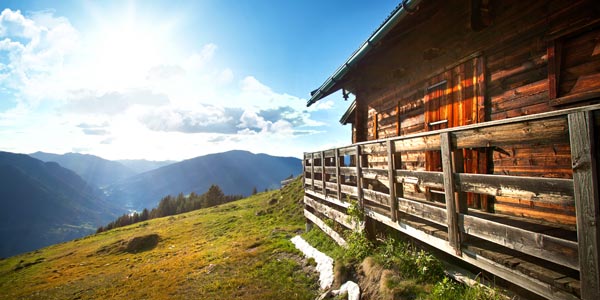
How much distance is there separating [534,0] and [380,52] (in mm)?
5035

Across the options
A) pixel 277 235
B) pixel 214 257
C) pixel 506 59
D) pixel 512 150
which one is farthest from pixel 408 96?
pixel 214 257

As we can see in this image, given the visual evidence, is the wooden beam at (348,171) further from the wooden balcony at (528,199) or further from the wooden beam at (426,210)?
the wooden beam at (426,210)

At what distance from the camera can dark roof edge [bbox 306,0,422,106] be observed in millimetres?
6012

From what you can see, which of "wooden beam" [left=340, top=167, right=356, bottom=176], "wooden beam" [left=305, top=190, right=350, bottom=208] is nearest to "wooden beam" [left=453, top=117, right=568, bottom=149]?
"wooden beam" [left=340, top=167, right=356, bottom=176]

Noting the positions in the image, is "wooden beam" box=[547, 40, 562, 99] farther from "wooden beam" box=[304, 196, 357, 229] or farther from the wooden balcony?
"wooden beam" box=[304, 196, 357, 229]

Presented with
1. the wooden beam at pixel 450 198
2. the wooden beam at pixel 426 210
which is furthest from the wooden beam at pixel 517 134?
the wooden beam at pixel 426 210

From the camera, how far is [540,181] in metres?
2.89

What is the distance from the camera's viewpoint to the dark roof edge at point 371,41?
601 cm

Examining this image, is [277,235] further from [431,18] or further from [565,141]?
[565,141]

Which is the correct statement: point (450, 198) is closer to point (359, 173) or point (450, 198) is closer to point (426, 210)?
point (426, 210)

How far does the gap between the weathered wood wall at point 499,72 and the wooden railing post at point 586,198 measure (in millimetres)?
178

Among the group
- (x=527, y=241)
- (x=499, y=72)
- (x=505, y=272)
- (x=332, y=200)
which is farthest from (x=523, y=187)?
(x=332, y=200)

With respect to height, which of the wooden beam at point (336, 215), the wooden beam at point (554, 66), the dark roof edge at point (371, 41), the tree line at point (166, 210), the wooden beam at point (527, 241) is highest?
the dark roof edge at point (371, 41)

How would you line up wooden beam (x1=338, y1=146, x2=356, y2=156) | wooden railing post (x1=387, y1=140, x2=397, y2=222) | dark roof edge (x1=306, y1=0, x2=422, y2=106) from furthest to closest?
wooden beam (x1=338, y1=146, x2=356, y2=156), dark roof edge (x1=306, y1=0, x2=422, y2=106), wooden railing post (x1=387, y1=140, x2=397, y2=222)
